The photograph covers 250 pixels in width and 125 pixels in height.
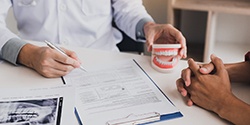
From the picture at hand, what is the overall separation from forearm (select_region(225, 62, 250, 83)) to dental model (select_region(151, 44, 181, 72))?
6.3 inches

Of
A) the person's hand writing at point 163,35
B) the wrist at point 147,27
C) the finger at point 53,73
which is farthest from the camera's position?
the wrist at point 147,27

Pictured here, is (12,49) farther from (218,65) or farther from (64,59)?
(218,65)

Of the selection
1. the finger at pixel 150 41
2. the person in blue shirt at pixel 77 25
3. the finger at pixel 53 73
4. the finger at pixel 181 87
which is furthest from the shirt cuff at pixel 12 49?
the finger at pixel 181 87

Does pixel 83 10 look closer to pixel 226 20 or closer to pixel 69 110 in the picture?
pixel 69 110

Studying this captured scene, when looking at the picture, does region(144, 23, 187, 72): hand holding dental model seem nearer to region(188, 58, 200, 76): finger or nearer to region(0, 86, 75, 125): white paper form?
region(188, 58, 200, 76): finger

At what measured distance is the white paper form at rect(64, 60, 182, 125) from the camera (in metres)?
0.80

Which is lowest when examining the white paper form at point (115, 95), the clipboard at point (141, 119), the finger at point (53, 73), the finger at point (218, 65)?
the clipboard at point (141, 119)

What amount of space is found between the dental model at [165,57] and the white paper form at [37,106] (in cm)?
29

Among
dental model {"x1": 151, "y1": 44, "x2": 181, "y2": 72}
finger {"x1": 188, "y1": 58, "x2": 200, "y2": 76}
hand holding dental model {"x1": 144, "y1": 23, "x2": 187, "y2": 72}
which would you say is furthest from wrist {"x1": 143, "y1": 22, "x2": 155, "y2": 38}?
finger {"x1": 188, "y1": 58, "x2": 200, "y2": 76}

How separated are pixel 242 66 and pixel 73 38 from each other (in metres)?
0.73

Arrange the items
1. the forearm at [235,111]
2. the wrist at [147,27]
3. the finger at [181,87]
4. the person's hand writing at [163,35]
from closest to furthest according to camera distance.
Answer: the forearm at [235,111], the finger at [181,87], the person's hand writing at [163,35], the wrist at [147,27]

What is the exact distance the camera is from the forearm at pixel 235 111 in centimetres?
75

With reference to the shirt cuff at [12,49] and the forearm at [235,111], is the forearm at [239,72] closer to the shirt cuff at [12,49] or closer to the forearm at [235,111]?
the forearm at [235,111]

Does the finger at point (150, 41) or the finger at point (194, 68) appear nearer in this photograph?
the finger at point (194, 68)
